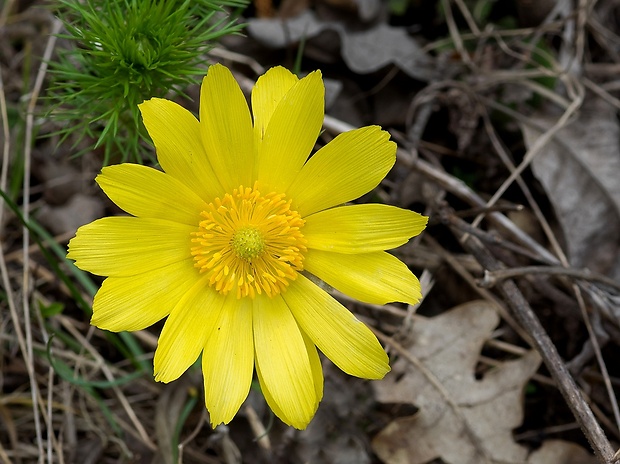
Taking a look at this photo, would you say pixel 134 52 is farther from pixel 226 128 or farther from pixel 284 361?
pixel 284 361

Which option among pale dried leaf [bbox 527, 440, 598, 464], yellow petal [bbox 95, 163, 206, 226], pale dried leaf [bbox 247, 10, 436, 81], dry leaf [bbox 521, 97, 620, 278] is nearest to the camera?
yellow petal [bbox 95, 163, 206, 226]

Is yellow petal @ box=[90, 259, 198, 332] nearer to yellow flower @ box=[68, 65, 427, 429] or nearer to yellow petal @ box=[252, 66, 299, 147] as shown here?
yellow flower @ box=[68, 65, 427, 429]

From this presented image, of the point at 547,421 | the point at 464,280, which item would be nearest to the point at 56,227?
the point at 464,280

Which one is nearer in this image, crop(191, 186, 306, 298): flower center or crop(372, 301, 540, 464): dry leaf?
crop(191, 186, 306, 298): flower center

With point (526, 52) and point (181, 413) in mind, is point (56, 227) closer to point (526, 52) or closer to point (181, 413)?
point (181, 413)

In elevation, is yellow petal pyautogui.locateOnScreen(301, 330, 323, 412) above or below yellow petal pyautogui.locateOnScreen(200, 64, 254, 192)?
below

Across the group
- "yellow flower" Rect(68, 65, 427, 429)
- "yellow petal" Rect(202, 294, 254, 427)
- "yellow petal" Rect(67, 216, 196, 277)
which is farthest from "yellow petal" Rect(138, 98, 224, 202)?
"yellow petal" Rect(202, 294, 254, 427)

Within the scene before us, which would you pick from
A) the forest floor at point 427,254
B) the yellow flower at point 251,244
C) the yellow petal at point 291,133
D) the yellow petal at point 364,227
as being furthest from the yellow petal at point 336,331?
the forest floor at point 427,254

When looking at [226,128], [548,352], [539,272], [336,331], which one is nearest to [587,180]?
[539,272]
